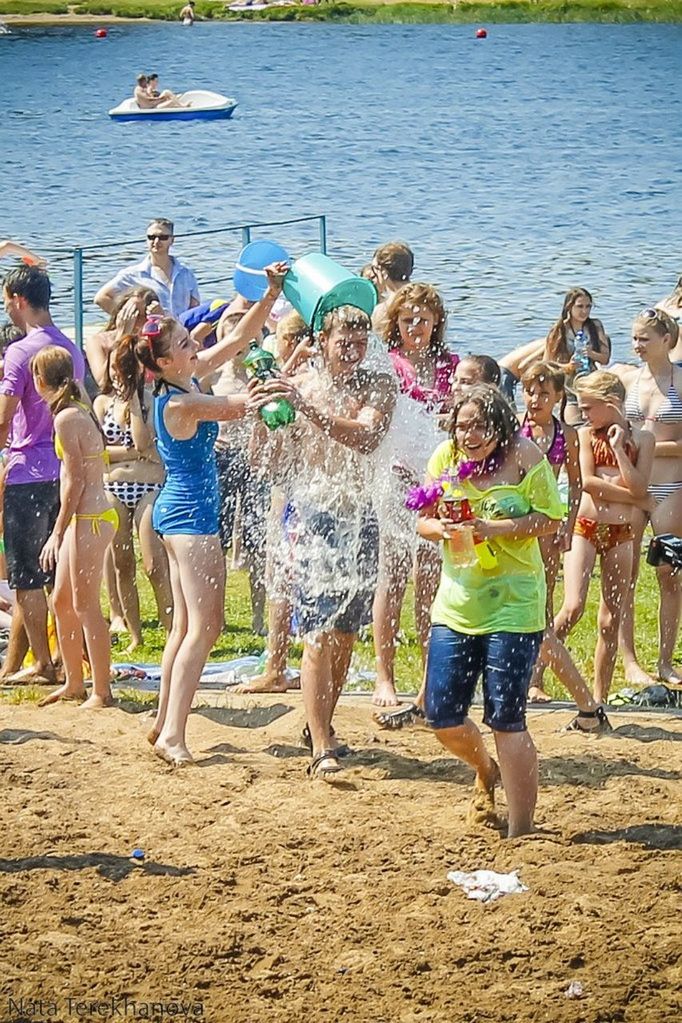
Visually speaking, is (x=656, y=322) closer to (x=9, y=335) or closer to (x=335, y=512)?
(x=335, y=512)

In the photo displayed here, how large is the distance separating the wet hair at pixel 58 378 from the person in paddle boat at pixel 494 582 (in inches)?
81.3

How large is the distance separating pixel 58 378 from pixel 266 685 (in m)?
1.57

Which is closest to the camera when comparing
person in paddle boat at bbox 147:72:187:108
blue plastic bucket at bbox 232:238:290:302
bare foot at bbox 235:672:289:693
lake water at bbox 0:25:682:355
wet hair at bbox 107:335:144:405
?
blue plastic bucket at bbox 232:238:290:302

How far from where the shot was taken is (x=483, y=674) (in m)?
4.92

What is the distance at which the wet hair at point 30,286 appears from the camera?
6.96 meters

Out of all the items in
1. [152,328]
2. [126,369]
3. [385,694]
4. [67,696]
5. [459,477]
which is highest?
[152,328]

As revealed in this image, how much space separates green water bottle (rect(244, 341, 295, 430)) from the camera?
5242mm

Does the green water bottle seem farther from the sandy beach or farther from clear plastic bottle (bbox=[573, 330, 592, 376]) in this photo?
clear plastic bottle (bbox=[573, 330, 592, 376])

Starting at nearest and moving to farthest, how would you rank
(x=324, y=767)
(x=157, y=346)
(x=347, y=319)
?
1. (x=347, y=319)
2. (x=157, y=346)
3. (x=324, y=767)

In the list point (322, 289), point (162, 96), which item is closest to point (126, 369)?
point (322, 289)

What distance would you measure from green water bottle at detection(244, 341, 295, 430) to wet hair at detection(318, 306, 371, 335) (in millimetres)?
272

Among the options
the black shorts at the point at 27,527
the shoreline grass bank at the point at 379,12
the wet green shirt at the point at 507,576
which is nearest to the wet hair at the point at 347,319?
the wet green shirt at the point at 507,576

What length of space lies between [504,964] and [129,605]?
394 centimetres

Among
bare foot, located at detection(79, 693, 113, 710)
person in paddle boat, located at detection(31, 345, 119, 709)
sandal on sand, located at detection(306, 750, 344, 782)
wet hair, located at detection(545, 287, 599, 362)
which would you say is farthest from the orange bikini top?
bare foot, located at detection(79, 693, 113, 710)
